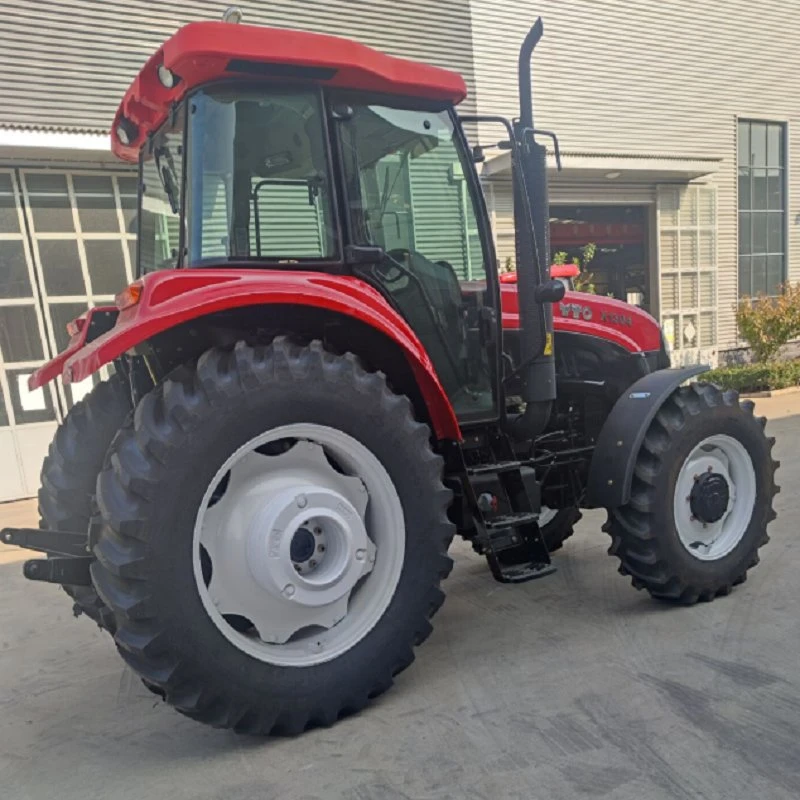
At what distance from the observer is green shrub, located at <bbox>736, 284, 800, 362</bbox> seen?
35.3 ft

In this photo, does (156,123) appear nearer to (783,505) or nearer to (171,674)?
(171,674)

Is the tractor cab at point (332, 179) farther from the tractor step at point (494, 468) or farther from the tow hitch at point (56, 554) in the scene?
the tow hitch at point (56, 554)

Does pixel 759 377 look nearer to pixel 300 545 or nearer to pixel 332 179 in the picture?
pixel 332 179

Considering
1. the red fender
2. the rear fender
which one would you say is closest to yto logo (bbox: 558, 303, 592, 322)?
the rear fender

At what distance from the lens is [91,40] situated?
716 centimetres

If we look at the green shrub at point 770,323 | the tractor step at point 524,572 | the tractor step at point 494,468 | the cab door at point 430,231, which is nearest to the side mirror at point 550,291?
the cab door at point 430,231

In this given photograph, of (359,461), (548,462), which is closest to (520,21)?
(548,462)

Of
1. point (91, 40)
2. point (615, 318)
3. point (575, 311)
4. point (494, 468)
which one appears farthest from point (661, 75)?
point (494, 468)

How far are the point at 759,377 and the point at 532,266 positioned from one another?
9.04 meters

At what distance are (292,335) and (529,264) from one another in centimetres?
113

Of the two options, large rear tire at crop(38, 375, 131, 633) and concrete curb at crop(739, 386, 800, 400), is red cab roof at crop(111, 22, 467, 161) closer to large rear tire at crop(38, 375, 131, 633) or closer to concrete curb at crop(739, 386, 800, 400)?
large rear tire at crop(38, 375, 131, 633)

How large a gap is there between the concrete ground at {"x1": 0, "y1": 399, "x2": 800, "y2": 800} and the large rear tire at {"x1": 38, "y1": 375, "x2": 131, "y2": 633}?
51cm

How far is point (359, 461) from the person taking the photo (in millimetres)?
2539

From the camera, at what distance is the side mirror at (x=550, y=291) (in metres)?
2.98
